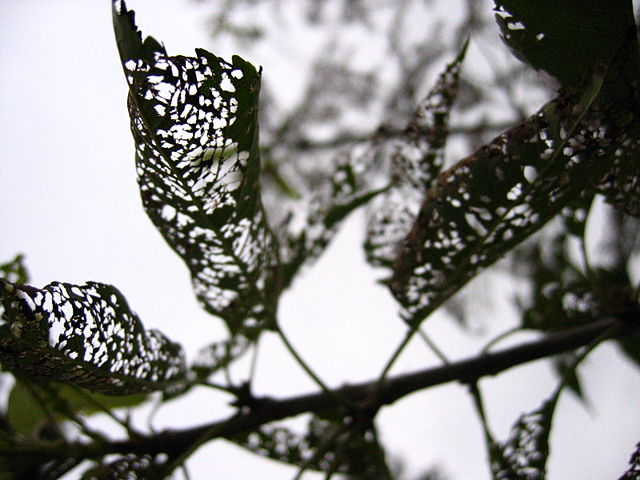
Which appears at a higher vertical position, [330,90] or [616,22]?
[330,90]

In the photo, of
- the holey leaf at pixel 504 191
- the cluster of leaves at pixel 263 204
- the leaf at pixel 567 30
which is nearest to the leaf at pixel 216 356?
the cluster of leaves at pixel 263 204

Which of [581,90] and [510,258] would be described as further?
[510,258]

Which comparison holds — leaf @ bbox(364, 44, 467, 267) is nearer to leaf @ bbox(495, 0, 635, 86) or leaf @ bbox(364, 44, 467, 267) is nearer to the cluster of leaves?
the cluster of leaves

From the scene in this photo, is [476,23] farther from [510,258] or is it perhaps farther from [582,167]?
[582,167]

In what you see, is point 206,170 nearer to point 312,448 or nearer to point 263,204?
point 263,204

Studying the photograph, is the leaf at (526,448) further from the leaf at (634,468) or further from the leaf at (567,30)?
the leaf at (567,30)

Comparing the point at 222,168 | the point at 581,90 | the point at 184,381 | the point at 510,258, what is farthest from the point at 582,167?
the point at 510,258

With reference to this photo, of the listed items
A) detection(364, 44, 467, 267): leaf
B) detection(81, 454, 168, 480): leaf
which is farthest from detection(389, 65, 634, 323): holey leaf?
detection(81, 454, 168, 480): leaf
